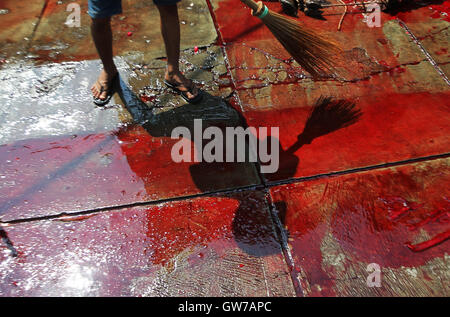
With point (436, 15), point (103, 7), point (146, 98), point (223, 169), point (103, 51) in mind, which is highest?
point (103, 7)

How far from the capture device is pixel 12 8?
127 inches

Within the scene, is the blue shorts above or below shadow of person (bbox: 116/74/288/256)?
above

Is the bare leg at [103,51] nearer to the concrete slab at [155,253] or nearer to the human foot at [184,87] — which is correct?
the human foot at [184,87]

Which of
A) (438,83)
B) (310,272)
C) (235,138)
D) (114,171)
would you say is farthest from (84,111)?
(438,83)

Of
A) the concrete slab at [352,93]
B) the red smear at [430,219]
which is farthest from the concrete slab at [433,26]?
the red smear at [430,219]

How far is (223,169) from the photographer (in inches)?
88.2

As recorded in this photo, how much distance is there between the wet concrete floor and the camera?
1.83 metres

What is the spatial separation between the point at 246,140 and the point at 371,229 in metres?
0.93

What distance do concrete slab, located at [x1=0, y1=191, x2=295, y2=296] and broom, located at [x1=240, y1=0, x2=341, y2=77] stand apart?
3.55ft
